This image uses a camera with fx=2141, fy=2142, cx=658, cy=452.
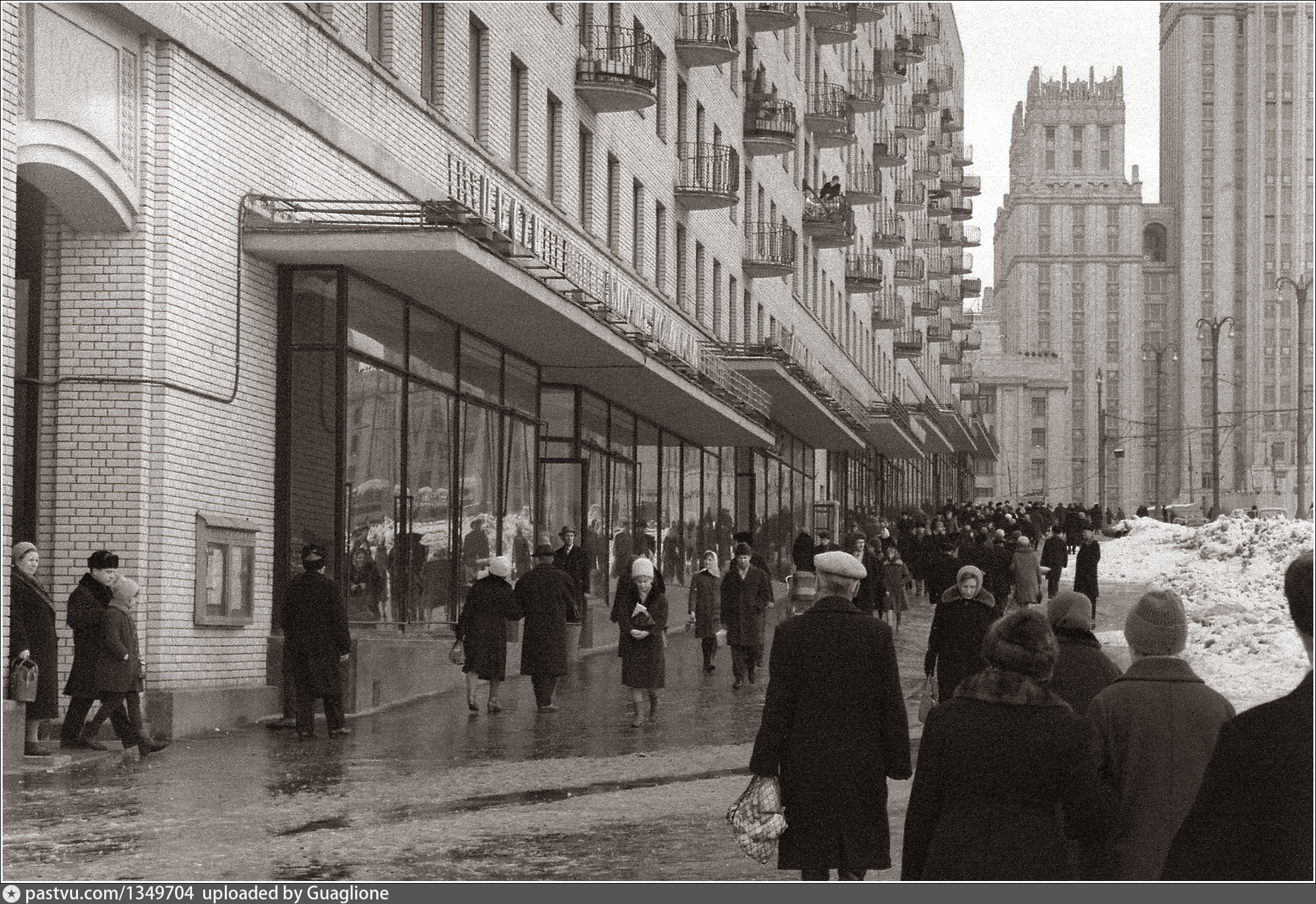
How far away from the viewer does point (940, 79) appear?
290 feet

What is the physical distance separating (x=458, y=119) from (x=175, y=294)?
340 inches

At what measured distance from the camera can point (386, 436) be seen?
67.6 feet

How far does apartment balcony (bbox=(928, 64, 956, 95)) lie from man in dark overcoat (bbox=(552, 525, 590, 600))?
57892mm

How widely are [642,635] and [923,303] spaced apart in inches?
2767

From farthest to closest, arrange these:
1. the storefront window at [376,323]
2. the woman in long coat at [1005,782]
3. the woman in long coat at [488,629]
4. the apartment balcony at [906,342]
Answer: the apartment balcony at [906,342] < the storefront window at [376,323] < the woman in long coat at [488,629] < the woman in long coat at [1005,782]

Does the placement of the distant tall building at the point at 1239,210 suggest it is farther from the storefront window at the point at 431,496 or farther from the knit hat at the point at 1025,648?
the knit hat at the point at 1025,648

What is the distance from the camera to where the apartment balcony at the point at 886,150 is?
227ft

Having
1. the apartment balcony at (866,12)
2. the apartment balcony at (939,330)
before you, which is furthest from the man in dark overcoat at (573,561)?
the apartment balcony at (939,330)

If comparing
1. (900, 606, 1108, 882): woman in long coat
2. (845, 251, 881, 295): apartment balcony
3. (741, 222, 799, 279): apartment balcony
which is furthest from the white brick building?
(845, 251, 881, 295): apartment balcony

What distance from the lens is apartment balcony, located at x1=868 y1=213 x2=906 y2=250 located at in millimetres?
71062

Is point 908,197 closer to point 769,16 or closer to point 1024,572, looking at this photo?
point 769,16

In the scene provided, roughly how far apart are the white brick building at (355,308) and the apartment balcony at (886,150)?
28.9 meters
